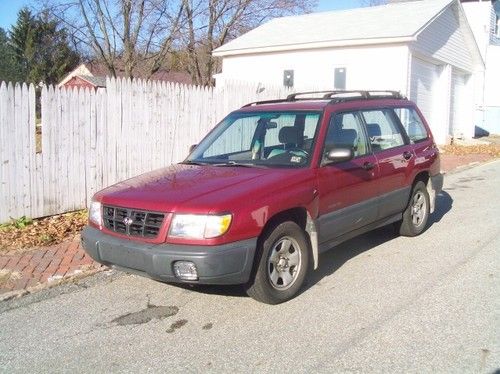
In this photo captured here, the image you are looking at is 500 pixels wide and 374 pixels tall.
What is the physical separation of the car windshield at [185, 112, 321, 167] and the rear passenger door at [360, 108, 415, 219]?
91 cm

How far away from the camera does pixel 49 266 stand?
5.61m

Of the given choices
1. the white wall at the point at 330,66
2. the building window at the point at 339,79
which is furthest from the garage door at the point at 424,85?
the building window at the point at 339,79

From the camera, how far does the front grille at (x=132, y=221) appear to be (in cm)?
412

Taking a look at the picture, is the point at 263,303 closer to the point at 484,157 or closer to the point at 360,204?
the point at 360,204

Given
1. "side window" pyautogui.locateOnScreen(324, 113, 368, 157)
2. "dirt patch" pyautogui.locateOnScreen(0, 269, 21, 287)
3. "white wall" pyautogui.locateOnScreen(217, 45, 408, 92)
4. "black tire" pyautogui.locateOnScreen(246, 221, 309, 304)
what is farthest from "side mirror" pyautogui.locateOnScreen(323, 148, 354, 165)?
"white wall" pyautogui.locateOnScreen(217, 45, 408, 92)

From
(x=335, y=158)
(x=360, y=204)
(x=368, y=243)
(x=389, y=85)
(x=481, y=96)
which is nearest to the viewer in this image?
(x=335, y=158)

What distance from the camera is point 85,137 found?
7762mm

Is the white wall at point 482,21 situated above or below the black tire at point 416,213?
above

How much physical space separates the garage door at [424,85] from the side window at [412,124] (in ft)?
35.5

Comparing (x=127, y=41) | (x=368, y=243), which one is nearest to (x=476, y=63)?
(x=127, y=41)

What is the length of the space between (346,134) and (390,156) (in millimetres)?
844

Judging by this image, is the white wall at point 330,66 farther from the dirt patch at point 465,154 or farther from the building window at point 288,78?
the dirt patch at point 465,154

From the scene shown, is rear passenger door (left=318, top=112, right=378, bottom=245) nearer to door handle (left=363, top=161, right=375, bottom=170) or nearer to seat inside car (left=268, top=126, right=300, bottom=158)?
door handle (left=363, top=161, right=375, bottom=170)

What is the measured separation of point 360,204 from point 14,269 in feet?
11.8
